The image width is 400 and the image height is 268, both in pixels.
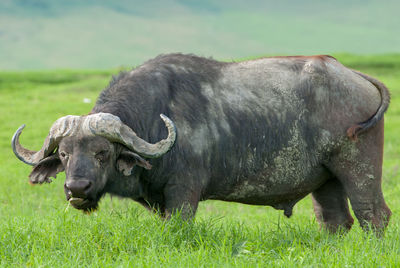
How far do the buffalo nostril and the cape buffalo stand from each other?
347 millimetres

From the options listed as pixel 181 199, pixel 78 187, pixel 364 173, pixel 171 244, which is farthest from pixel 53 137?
pixel 364 173

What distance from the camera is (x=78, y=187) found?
491 centimetres

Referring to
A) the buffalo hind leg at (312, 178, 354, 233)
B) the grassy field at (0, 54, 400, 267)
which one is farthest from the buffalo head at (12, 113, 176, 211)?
the buffalo hind leg at (312, 178, 354, 233)

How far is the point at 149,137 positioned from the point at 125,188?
0.53m

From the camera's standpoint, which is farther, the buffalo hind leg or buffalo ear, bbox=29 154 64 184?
the buffalo hind leg

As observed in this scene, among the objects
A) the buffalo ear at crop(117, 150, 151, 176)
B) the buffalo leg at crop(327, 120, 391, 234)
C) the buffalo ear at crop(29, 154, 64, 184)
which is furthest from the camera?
the buffalo leg at crop(327, 120, 391, 234)

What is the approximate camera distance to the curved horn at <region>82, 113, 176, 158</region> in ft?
17.1

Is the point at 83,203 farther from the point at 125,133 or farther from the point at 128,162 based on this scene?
the point at 125,133

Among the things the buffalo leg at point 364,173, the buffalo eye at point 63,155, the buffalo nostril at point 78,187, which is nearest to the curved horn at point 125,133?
the buffalo eye at point 63,155

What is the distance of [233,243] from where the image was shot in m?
5.15

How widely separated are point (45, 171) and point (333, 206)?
3.16m

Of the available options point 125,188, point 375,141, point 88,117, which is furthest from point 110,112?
point 375,141

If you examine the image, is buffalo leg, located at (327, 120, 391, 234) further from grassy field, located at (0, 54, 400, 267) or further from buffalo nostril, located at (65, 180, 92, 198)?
buffalo nostril, located at (65, 180, 92, 198)

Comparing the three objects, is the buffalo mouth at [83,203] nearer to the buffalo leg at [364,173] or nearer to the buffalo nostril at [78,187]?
the buffalo nostril at [78,187]
